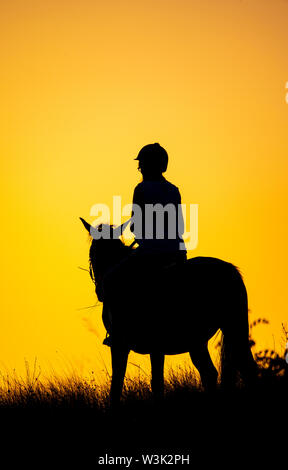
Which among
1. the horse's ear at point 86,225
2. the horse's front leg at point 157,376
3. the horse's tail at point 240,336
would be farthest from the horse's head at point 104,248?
the horse's tail at point 240,336

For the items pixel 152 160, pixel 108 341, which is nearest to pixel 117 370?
pixel 108 341

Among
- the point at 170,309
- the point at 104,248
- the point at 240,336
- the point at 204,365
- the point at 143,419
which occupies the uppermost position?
the point at 104,248

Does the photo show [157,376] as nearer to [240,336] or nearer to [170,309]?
[170,309]

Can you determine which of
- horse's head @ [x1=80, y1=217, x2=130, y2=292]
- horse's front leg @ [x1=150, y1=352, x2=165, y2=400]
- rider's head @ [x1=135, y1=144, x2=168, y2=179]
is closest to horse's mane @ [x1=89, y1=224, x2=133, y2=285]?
horse's head @ [x1=80, y1=217, x2=130, y2=292]

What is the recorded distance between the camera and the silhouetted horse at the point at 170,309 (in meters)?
6.91

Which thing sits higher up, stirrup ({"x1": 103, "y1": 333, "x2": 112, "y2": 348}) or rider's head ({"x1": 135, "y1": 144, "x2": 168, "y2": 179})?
rider's head ({"x1": 135, "y1": 144, "x2": 168, "y2": 179})

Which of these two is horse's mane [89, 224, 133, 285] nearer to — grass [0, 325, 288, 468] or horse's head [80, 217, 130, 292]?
horse's head [80, 217, 130, 292]

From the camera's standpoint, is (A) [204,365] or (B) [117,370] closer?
(B) [117,370]

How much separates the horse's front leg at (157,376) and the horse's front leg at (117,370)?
344 millimetres

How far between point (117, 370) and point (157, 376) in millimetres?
497

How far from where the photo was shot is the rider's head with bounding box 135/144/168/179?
679cm

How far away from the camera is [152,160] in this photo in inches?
268
